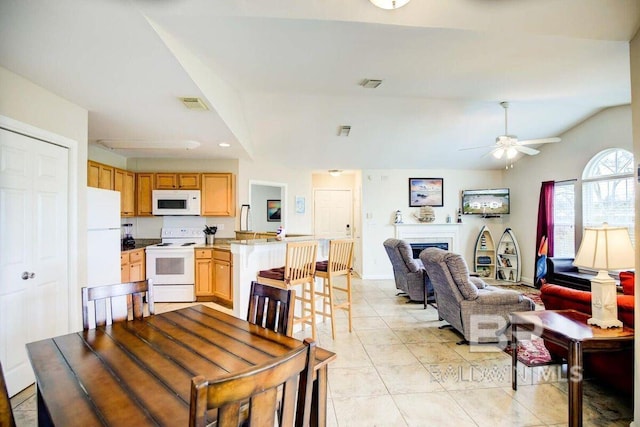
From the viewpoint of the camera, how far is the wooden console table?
1.82m

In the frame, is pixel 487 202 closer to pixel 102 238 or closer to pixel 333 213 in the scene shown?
pixel 333 213

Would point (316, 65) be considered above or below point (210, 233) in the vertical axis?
above

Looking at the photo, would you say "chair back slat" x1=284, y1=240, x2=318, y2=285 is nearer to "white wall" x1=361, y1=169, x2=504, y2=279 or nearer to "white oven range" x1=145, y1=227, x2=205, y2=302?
"white oven range" x1=145, y1=227, x2=205, y2=302

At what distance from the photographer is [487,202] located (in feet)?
22.2

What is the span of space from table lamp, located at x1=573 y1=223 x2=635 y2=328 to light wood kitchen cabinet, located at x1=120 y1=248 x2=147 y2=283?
4.96 metres

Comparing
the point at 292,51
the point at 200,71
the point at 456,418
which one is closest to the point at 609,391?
the point at 456,418

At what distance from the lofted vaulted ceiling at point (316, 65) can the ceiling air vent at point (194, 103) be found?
0.23 ft

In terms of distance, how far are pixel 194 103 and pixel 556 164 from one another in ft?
19.9

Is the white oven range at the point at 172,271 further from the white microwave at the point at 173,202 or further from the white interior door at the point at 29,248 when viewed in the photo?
the white interior door at the point at 29,248

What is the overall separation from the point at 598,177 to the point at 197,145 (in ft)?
19.9

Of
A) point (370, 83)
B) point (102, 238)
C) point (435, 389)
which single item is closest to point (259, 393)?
point (435, 389)

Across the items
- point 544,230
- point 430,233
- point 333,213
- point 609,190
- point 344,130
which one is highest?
point 344,130

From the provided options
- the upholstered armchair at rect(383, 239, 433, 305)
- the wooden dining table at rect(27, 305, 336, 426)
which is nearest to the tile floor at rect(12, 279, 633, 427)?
the wooden dining table at rect(27, 305, 336, 426)

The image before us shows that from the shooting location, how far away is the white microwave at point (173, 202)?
16.6 feet
